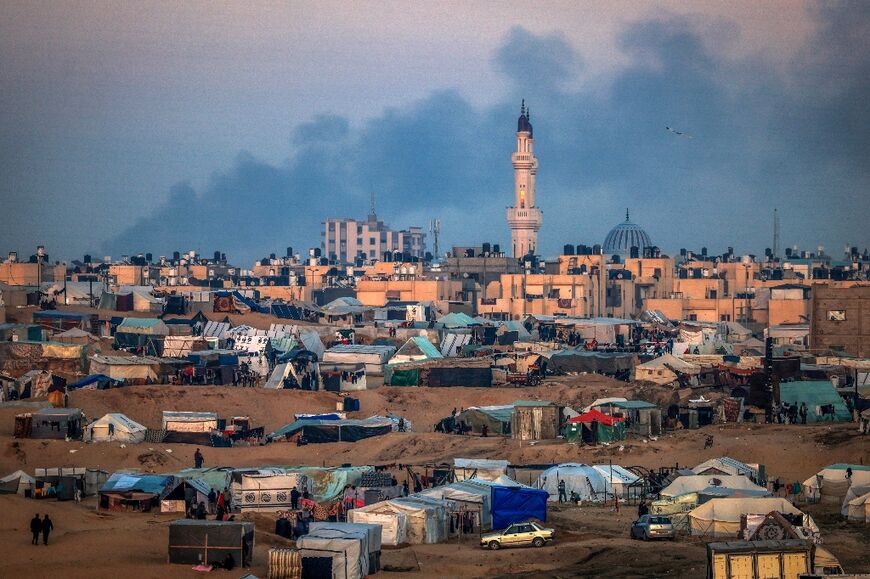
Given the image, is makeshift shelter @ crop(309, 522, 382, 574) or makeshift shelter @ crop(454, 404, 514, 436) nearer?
makeshift shelter @ crop(309, 522, 382, 574)

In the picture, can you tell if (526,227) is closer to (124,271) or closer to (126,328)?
(124,271)

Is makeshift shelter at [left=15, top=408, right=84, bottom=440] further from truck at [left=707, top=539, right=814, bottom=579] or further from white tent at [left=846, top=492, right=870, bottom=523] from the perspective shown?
truck at [left=707, top=539, right=814, bottom=579]

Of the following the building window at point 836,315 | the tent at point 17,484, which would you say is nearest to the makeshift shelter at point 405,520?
the tent at point 17,484

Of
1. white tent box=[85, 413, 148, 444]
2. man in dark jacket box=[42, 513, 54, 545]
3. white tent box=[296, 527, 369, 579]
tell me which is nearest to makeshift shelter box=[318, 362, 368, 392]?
white tent box=[85, 413, 148, 444]

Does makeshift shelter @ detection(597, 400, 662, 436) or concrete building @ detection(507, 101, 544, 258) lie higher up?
concrete building @ detection(507, 101, 544, 258)

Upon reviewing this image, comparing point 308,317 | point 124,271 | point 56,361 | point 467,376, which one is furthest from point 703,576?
point 124,271

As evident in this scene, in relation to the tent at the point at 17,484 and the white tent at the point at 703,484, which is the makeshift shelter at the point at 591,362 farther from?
the tent at the point at 17,484

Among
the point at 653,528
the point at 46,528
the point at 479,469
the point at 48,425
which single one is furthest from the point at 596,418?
the point at 46,528
